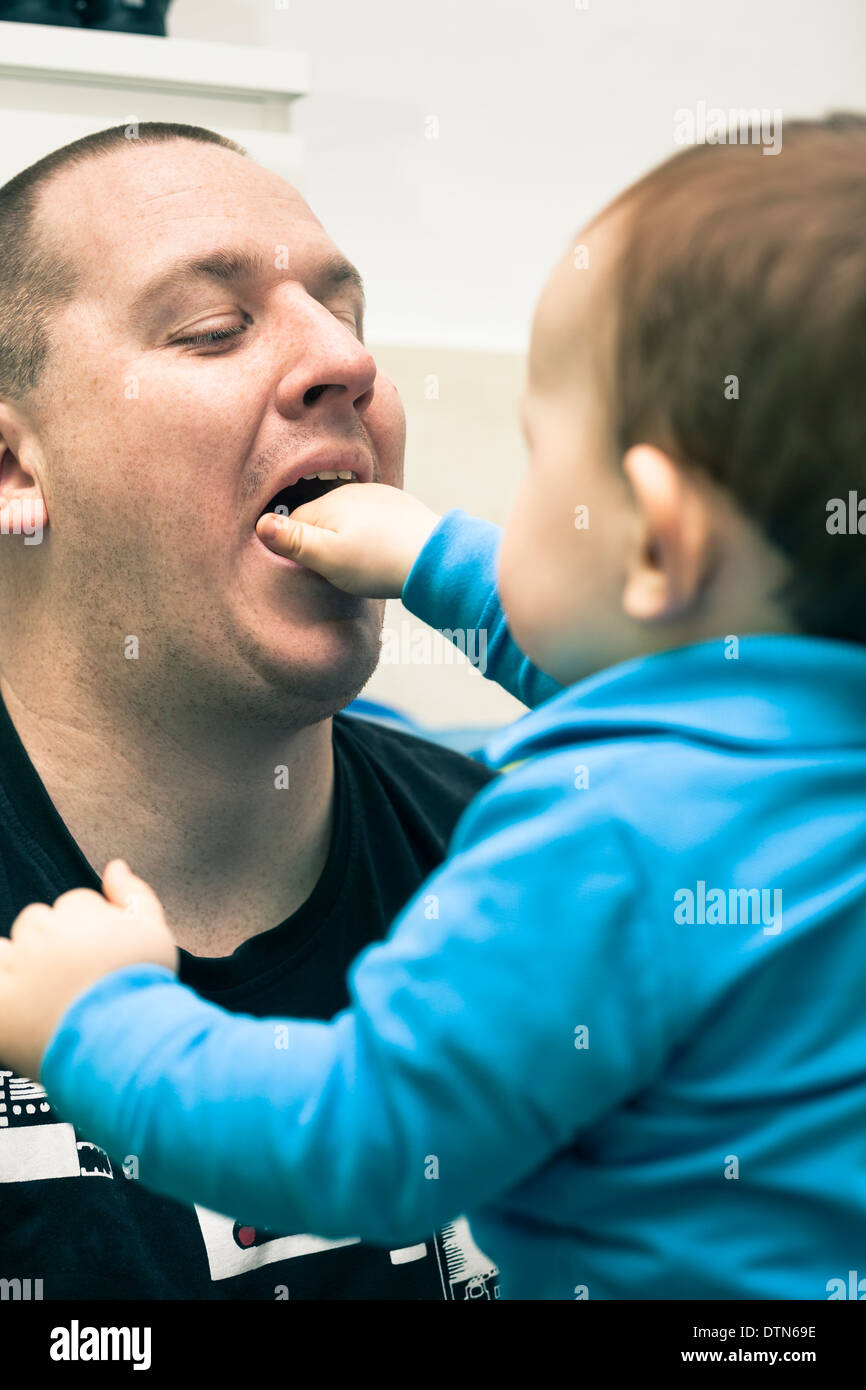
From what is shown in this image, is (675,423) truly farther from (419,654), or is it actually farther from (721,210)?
(419,654)

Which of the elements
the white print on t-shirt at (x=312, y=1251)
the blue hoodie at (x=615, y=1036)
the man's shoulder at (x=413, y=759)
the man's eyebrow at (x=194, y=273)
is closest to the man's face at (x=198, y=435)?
the man's eyebrow at (x=194, y=273)

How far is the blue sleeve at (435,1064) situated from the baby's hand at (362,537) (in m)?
0.38

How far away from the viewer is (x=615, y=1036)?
1.73ft

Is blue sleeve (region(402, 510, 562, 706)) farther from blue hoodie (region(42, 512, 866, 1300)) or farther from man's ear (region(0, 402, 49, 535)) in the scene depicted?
man's ear (region(0, 402, 49, 535))

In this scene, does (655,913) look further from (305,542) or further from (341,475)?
(341,475)

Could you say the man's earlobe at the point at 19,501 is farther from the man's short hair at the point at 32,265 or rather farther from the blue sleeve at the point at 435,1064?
the blue sleeve at the point at 435,1064

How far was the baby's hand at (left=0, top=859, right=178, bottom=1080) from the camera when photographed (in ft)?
2.02

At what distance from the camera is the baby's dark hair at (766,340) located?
53 centimetres

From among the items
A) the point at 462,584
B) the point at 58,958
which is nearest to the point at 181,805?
the point at 462,584
